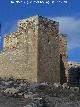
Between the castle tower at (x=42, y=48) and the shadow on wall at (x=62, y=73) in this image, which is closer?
the castle tower at (x=42, y=48)

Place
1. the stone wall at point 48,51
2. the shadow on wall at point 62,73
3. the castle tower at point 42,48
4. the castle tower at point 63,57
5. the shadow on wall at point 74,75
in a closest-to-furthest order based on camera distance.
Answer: the castle tower at point 42,48 < the stone wall at point 48,51 < the shadow on wall at point 62,73 < the castle tower at point 63,57 < the shadow on wall at point 74,75

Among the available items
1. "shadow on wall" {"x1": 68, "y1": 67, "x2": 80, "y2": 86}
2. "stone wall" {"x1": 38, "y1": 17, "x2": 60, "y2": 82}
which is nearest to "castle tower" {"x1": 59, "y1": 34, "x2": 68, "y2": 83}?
"shadow on wall" {"x1": 68, "y1": 67, "x2": 80, "y2": 86}

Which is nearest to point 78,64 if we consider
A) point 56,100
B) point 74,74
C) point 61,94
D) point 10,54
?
point 74,74

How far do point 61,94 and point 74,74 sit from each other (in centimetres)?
1251

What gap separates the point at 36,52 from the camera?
115ft

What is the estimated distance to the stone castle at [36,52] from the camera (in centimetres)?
3497

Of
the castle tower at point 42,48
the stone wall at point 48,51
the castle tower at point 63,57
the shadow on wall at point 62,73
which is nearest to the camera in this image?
the castle tower at point 42,48

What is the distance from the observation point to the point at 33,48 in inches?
1384

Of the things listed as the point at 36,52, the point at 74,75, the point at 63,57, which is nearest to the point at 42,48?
the point at 36,52

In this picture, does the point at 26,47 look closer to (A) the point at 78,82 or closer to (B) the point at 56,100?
(A) the point at 78,82

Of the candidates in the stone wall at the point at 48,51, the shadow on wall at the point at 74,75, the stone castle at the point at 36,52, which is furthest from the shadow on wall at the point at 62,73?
the stone wall at the point at 48,51

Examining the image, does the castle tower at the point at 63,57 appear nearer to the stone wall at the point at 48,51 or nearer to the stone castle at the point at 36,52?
the stone castle at the point at 36,52

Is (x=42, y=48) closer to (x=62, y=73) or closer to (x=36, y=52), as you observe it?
(x=36, y=52)

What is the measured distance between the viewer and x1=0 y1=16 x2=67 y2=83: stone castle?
115 feet
